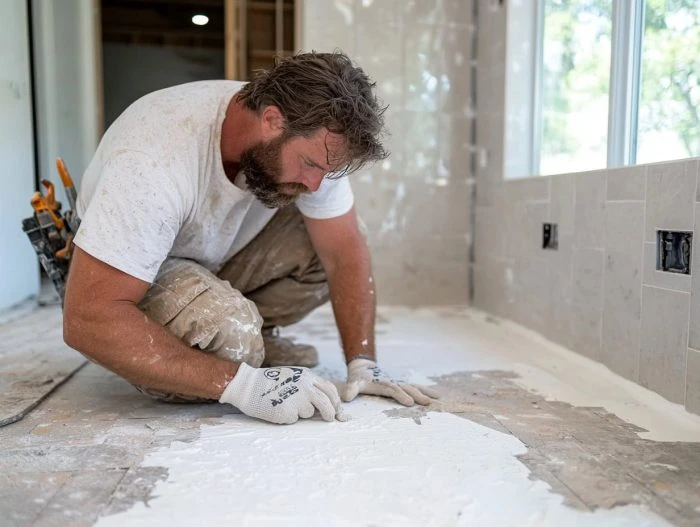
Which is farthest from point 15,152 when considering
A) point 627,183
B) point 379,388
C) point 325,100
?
point 627,183

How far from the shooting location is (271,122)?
145cm

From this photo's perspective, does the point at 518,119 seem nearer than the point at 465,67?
Yes

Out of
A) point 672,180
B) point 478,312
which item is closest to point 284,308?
point 672,180

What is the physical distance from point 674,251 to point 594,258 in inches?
16.4

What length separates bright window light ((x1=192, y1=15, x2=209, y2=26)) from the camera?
227 inches

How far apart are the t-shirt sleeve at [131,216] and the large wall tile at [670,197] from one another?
130 cm

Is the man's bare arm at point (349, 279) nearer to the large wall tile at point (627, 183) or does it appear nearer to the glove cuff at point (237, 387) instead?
the glove cuff at point (237, 387)

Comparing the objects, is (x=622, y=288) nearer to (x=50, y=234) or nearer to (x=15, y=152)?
(x=50, y=234)

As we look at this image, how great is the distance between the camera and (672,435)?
56.6 inches

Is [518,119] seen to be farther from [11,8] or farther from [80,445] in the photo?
[11,8]

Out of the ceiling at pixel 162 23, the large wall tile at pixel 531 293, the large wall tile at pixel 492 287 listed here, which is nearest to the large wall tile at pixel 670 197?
the large wall tile at pixel 531 293

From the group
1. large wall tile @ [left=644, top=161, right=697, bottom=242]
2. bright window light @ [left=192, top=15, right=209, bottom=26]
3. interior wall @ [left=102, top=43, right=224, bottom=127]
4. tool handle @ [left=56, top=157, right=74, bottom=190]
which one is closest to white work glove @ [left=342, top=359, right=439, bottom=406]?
large wall tile @ [left=644, top=161, right=697, bottom=242]

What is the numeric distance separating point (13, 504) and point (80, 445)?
0.27 meters

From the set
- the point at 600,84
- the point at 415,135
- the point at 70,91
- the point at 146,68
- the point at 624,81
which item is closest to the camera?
the point at 624,81
